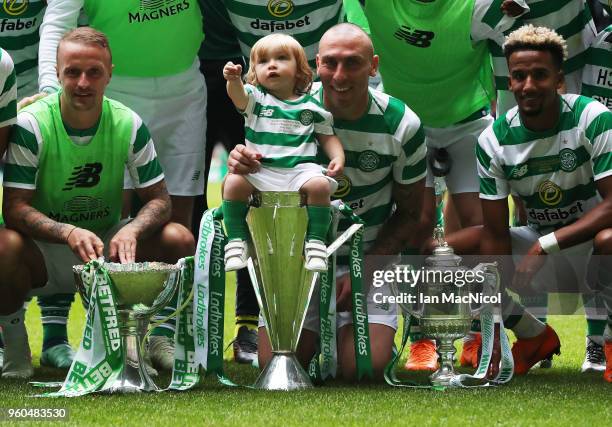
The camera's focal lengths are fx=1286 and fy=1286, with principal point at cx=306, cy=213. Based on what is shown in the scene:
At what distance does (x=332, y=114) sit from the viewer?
5.52 meters

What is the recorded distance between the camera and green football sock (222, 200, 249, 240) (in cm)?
502

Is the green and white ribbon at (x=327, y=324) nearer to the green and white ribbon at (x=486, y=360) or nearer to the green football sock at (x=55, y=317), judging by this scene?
the green and white ribbon at (x=486, y=360)

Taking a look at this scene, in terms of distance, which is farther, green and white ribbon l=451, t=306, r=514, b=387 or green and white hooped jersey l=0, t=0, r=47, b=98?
green and white hooped jersey l=0, t=0, r=47, b=98

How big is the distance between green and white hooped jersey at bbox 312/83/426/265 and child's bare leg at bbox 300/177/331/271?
526 millimetres

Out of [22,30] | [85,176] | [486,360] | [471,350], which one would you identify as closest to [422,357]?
[471,350]

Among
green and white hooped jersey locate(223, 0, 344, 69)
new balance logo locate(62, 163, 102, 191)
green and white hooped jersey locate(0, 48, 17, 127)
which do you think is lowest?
new balance logo locate(62, 163, 102, 191)

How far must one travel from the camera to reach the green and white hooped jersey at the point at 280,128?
16.6ft

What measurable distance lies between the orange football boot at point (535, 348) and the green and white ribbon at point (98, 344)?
6.49ft

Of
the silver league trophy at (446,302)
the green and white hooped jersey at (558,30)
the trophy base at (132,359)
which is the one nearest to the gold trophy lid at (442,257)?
the silver league trophy at (446,302)

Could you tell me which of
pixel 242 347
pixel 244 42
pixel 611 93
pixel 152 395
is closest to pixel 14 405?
pixel 152 395

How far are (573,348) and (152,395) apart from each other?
293 cm

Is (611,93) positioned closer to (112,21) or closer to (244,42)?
(244,42)

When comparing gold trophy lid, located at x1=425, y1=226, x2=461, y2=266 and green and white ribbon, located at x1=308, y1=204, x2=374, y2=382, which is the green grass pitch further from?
gold trophy lid, located at x1=425, y1=226, x2=461, y2=266

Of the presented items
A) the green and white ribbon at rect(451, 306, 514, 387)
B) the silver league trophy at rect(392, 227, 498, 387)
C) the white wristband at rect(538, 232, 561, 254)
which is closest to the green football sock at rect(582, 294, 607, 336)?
the white wristband at rect(538, 232, 561, 254)
